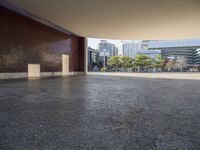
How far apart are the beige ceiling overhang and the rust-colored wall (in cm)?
165

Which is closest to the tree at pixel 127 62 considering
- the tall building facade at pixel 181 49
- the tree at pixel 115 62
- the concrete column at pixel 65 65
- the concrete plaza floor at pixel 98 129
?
the tree at pixel 115 62

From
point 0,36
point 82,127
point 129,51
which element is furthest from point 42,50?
point 129,51

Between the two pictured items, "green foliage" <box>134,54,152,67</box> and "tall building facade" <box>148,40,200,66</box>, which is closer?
"green foliage" <box>134,54,152,67</box>

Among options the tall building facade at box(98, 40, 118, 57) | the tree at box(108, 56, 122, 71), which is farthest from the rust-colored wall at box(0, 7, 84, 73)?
the tall building facade at box(98, 40, 118, 57)

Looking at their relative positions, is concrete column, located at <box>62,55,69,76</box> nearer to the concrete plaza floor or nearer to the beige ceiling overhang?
the beige ceiling overhang

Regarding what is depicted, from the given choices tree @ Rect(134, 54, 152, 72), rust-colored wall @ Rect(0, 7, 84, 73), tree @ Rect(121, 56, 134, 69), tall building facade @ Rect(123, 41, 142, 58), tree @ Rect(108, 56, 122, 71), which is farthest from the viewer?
tall building facade @ Rect(123, 41, 142, 58)

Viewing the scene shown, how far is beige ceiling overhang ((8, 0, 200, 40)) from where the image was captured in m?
10.5

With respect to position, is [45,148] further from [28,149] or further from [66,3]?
[66,3]

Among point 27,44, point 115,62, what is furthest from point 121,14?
point 115,62

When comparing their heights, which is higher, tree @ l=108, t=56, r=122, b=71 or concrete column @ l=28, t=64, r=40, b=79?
tree @ l=108, t=56, r=122, b=71

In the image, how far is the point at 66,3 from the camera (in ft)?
34.8

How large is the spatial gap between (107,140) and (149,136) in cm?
43

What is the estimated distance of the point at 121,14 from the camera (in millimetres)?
12375

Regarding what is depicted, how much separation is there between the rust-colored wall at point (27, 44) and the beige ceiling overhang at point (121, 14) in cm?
165
